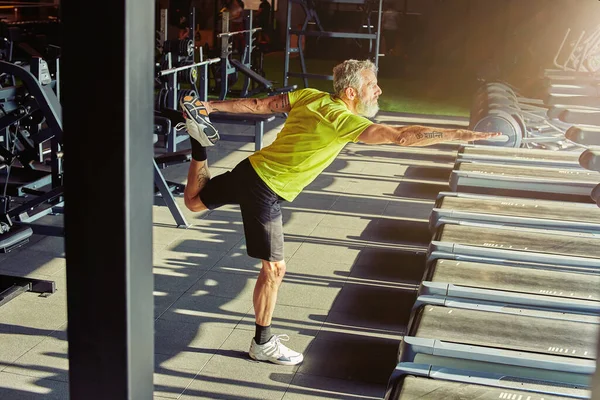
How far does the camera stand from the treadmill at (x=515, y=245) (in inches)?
163

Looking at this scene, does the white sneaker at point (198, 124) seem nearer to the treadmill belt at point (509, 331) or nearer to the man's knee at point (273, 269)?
the man's knee at point (273, 269)

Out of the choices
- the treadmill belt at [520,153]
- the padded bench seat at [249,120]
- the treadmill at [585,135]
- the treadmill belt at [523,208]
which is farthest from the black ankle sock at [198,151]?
the treadmill belt at [520,153]

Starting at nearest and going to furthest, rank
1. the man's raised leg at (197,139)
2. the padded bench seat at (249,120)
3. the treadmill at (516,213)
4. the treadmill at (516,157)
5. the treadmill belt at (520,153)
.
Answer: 1. the man's raised leg at (197,139)
2. the treadmill at (516,213)
3. the treadmill at (516,157)
4. the treadmill belt at (520,153)
5. the padded bench seat at (249,120)

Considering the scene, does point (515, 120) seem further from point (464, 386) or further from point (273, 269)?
point (464, 386)

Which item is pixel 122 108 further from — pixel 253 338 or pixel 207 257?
pixel 207 257

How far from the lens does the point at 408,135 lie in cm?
297

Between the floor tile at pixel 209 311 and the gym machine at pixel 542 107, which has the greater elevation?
the gym machine at pixel 542 107

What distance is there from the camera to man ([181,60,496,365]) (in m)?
3.17

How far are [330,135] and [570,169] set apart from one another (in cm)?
389

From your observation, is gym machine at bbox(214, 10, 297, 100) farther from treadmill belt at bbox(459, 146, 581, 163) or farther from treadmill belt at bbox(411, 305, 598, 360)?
treadmill belt at bbox(411, 305, 598, 360)

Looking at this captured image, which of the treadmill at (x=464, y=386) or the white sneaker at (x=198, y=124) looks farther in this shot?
the white sneaker at (x=198, y=124)

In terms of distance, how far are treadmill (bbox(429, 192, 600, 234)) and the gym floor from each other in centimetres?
38

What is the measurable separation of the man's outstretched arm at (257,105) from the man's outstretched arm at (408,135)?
50 cm

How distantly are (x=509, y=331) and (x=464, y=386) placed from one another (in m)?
0.55
